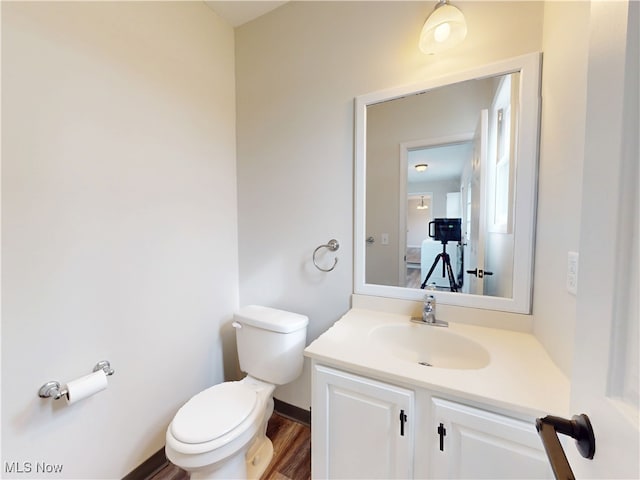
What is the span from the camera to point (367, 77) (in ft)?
4.38

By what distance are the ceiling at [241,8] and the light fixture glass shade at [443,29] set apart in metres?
0.92

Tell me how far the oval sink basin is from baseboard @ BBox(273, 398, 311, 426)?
0.82m

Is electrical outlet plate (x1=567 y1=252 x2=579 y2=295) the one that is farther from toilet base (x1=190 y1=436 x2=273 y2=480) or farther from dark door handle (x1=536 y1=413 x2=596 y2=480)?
toilet base (x1=190 y1=436 x2=273 y2=480)

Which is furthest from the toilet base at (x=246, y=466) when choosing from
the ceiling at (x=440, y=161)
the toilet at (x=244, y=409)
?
the ceiling at (x=440, y=161)

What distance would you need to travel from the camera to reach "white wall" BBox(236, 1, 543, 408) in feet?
4.06

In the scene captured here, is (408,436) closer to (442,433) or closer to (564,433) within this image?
(442,433)

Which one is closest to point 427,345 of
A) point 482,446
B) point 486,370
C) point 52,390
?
point 486,370

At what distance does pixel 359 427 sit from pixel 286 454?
0.76m

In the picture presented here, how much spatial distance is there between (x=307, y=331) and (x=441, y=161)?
3.90ft

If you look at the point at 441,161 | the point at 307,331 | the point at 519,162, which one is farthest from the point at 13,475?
the point at 519,162

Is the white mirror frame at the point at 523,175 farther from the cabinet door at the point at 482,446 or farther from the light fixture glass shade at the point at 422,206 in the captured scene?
the cabinet door at the point at 482,446

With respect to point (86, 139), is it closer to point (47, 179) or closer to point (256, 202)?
point (47, 179)

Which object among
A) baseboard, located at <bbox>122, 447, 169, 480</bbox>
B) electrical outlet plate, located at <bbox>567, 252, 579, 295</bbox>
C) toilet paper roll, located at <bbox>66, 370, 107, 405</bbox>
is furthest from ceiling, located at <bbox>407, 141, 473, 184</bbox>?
baseboard, located at <bbox>122, 447, 169, 480</bbox>

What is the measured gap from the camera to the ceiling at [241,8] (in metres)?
1.51
